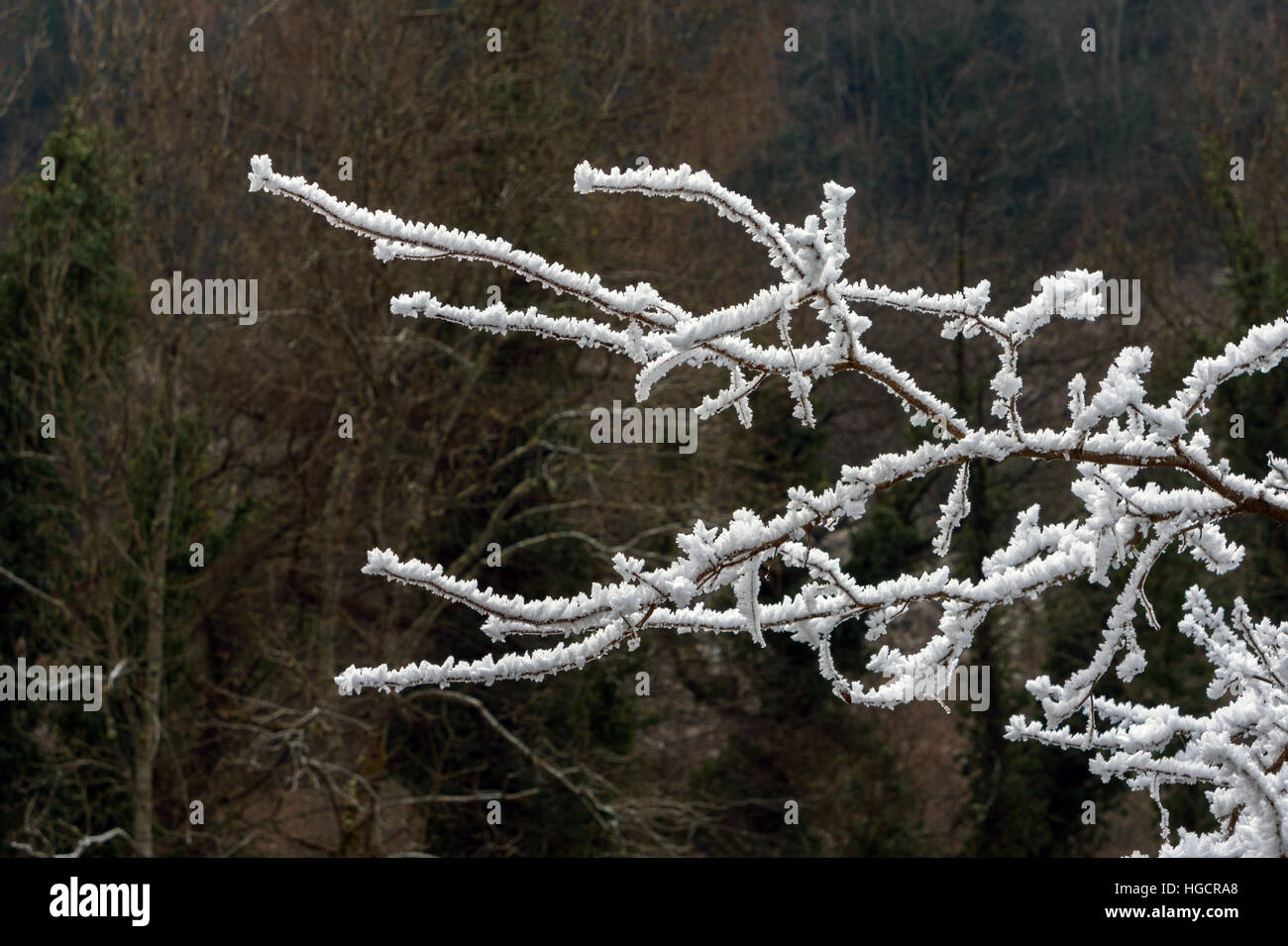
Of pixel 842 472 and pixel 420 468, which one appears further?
pixel 420 468

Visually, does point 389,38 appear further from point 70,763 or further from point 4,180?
point 70,763

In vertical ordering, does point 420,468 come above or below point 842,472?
above

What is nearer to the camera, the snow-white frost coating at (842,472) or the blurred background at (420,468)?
the snow-white frost coating at (842,472)

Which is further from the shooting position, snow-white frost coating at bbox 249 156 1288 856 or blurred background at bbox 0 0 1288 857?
blurred background at bbox 0 0 1288 857

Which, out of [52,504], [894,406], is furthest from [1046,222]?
[52,504]
